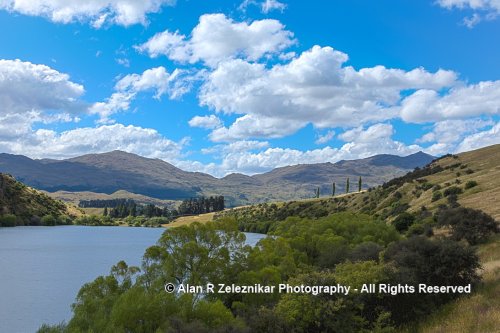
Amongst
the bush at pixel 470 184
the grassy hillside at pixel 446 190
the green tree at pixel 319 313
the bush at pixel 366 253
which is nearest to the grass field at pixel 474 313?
the green tree at pixel 319 313

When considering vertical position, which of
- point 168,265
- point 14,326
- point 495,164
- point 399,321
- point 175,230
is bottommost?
point 14,326

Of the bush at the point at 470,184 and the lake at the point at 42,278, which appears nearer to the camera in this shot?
the lake at the point at 42,278

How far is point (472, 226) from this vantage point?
2621 inches

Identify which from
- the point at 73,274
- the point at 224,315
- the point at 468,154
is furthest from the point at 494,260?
the point at 468,154

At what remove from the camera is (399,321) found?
129 ft

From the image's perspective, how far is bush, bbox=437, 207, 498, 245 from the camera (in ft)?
215

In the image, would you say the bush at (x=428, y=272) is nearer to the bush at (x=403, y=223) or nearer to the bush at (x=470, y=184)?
the bush at (x=403, y=223)

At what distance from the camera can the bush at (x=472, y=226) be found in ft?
215

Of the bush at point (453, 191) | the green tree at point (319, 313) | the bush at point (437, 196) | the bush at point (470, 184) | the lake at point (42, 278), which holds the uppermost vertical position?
the bush at point (470, 184)

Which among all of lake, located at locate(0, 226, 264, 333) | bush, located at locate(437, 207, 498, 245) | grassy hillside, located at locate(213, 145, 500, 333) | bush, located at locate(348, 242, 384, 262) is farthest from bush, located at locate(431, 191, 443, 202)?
lake, located at locate(0, 226, 264, 333)

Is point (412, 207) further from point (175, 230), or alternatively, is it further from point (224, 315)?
point (224, 315)

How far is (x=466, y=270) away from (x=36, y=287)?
65.7 m

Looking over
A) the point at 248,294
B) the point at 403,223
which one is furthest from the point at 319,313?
the point at 403,223

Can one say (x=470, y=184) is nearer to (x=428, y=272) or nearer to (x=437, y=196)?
(x=437, y=196)
